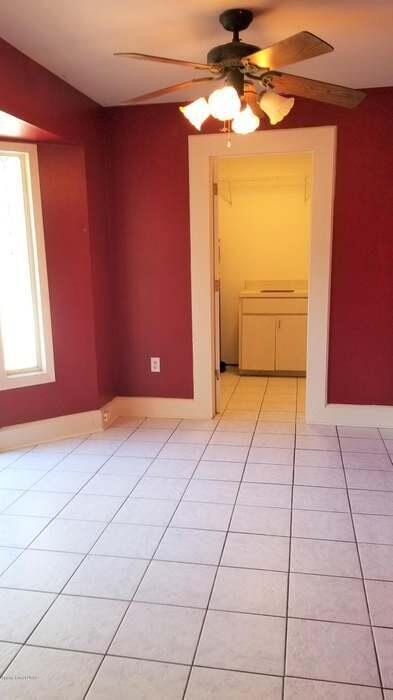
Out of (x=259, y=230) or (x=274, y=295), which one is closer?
(x=274, y=295)

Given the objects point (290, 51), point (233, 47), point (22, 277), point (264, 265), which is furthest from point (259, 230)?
point (290, 51)

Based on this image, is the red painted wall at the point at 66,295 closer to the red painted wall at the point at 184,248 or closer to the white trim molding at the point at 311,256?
the red painted wall at the point at 184,248

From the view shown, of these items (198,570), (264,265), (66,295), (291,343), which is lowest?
(198,570)

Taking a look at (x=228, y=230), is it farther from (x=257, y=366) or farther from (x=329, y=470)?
(x=329, y=470)

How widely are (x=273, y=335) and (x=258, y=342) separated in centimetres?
17

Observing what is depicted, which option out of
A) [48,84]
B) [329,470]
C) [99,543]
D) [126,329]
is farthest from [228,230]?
[99,543]

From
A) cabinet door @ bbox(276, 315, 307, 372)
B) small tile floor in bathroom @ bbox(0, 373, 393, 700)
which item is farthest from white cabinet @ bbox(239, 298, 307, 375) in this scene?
→ small tile floor in bathroom @ bbox(0, 373, 393, 700)

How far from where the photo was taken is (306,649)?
64.6 inches

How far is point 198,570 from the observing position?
205 centimetres

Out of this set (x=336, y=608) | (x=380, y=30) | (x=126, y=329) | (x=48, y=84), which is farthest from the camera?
(x=126, y=329)

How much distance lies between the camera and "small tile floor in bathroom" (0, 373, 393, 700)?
1560mm

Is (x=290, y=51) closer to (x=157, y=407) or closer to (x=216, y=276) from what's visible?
(x=216, y=276)

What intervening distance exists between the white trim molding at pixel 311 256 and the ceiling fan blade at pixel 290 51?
1572 millimetres

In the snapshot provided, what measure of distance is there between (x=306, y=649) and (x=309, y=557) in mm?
509
